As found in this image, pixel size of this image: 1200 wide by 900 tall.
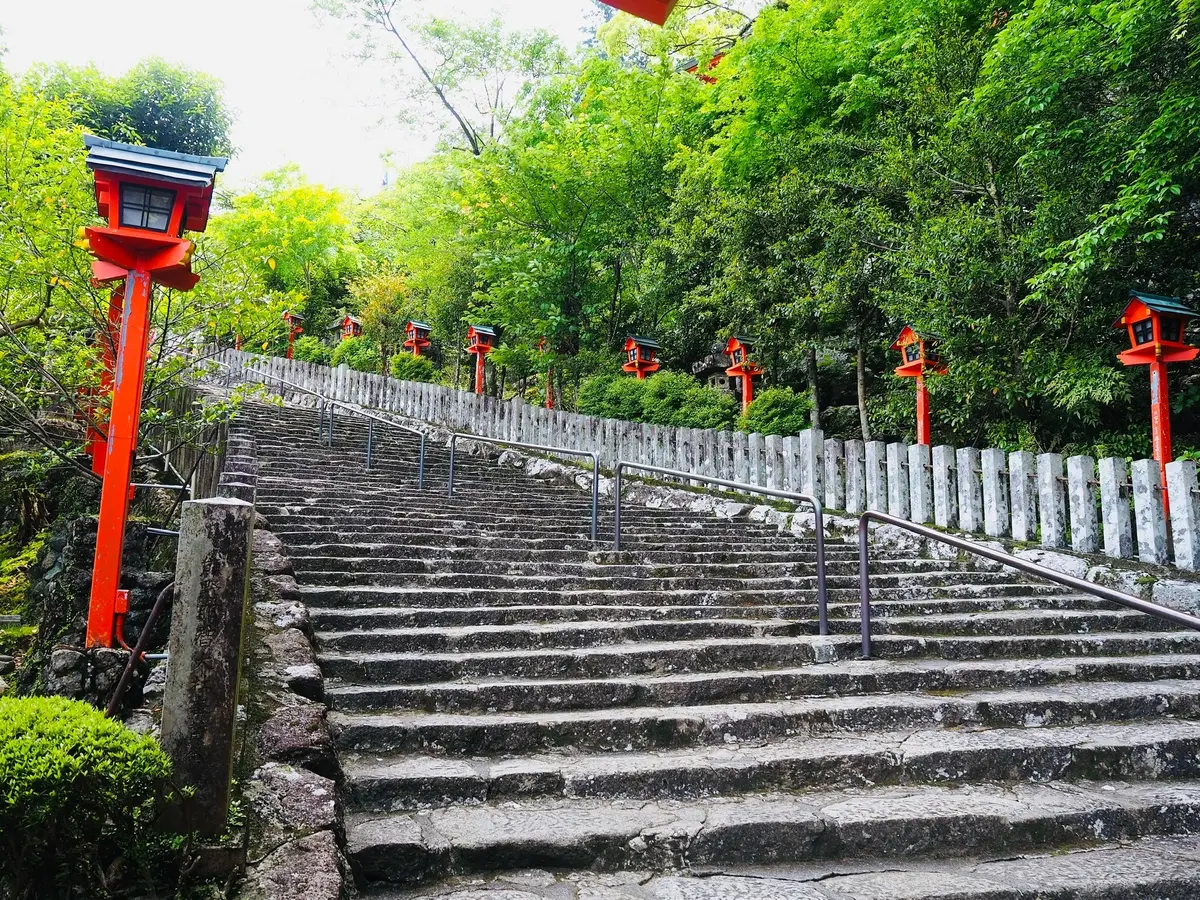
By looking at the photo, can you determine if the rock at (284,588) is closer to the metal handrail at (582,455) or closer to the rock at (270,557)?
the rock at (270,557)

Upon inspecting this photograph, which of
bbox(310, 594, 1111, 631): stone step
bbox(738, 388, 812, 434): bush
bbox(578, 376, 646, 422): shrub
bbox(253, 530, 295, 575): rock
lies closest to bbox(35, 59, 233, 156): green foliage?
bbox(578, 376, 646, 422): shrub

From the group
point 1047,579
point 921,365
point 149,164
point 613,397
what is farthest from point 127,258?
point 613,397

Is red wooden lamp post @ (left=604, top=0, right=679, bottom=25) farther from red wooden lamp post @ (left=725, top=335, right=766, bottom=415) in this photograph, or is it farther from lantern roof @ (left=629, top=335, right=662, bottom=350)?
lantern roof @ (left=629, top=335, right=662, bottom=350)

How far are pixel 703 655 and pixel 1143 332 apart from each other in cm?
Result: 646

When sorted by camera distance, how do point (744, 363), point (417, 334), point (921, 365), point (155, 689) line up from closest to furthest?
point (155, 689)
point (921, 365)
point (744, 363)
point (417, 334)

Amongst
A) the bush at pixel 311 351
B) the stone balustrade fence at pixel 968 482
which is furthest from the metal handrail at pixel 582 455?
the bush at pixel 311 351

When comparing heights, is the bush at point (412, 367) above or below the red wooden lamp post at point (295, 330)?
below

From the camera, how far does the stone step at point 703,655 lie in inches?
154

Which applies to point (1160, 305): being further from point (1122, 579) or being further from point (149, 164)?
point (149, 164)

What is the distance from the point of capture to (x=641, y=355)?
49.0 ft

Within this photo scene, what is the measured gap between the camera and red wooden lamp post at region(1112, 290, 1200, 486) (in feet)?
23.6

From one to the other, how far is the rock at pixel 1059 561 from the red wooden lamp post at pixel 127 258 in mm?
7119

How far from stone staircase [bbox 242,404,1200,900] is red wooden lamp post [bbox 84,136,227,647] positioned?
1.25m

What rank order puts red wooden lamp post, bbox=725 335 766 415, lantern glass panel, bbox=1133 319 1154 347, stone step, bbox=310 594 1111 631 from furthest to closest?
red wooden lamp post, bbox=725 335 766 415
lantern glass panel, bbox=1133 319 1154 347
stone step, bbox=310 594 1111 631
